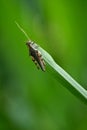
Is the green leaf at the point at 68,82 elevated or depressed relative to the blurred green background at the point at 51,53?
depressed

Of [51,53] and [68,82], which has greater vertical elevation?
[51,53]

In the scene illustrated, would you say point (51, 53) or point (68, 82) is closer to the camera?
point (68, 82)

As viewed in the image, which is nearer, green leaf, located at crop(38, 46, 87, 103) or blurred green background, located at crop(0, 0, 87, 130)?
green leaf, located at crop(38, 46, 87, 103)

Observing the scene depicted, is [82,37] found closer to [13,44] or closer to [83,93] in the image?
[13,44]

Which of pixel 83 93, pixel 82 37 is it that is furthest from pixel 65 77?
pixel 82 37

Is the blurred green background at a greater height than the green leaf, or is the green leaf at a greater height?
the blurred green background

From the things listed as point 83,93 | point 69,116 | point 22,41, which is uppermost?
point 22,41

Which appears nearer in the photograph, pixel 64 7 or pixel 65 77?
pixel 65 77

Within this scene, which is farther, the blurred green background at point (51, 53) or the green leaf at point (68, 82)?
the blurred green background at point (51, 53)
